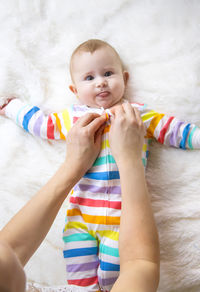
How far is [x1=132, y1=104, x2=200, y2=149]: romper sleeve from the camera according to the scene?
3.55 feet

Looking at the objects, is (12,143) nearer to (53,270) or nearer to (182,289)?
(53,270)

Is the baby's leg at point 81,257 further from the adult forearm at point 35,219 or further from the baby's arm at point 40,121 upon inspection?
the baby's arm at point 40,121

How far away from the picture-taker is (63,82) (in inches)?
50.4

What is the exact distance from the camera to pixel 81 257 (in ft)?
3.22

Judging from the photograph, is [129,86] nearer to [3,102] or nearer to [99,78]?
[99,78]

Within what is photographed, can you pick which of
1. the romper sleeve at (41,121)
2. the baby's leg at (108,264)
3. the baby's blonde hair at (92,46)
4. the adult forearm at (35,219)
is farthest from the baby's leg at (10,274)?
the baby's blonde hair at (92,46)

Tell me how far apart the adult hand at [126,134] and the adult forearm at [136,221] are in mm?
35

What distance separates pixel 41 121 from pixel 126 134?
0.37m

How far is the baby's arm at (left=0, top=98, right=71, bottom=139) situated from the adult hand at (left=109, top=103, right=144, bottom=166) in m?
0.21

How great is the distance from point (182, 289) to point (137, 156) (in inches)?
17.2

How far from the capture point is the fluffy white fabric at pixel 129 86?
1.02 m

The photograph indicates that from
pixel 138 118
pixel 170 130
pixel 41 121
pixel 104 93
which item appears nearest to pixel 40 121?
pixel 41 121

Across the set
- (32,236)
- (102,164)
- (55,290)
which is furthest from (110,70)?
(55,290)

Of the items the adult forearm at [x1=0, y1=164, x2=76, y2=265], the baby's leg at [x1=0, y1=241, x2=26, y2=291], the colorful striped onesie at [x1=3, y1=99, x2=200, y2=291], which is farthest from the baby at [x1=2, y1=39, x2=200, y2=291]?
the baby's leg at [x1=0, y1=241, x2=26, y2=291]
